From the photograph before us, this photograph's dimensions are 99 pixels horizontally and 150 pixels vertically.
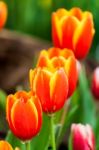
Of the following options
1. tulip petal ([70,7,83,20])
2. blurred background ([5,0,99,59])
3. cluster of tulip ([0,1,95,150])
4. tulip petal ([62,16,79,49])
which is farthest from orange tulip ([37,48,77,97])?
blurred background ([5,0,99,59])

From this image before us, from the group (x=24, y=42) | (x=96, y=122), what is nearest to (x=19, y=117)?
(x=96, y=122)

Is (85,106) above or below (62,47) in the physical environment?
below

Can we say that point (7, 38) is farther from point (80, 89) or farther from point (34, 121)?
point (34, 121)

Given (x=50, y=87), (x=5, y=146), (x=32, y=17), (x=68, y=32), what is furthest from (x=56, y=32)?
(x=32, y=17)

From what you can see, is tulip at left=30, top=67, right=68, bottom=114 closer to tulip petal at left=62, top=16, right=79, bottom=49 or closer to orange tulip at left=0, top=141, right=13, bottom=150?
orange tulip at left=0, top=141, right=13, bottom=150

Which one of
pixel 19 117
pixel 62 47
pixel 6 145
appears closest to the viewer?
pixel 6 145

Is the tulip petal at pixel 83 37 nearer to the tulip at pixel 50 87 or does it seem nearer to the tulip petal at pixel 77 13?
the tulip petal at pixel 77 13
